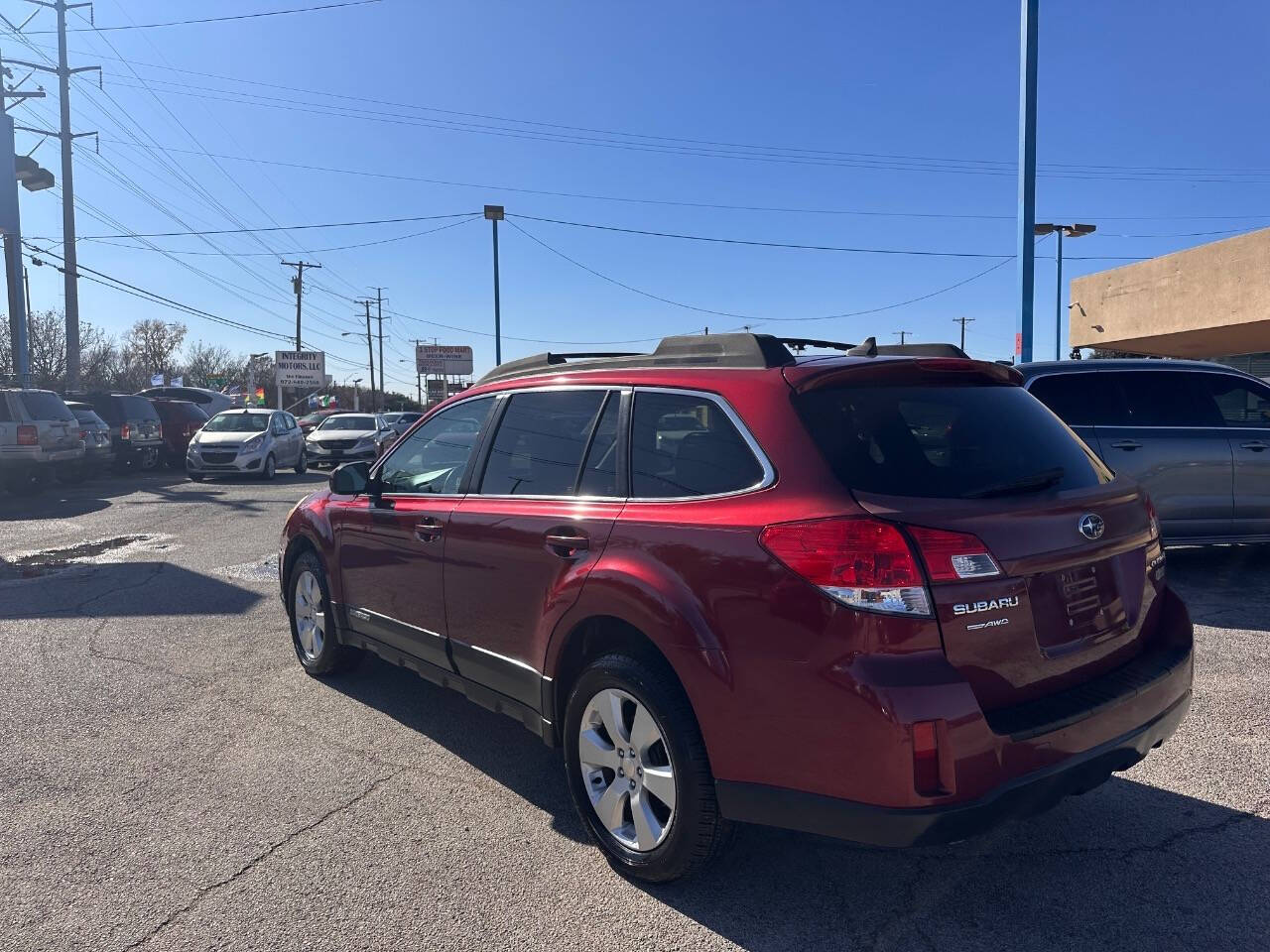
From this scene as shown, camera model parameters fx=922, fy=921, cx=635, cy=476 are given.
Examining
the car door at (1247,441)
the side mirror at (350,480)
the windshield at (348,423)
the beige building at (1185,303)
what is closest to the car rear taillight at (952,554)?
the side mirror at (350,480)

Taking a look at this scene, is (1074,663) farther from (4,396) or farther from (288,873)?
(4,396)

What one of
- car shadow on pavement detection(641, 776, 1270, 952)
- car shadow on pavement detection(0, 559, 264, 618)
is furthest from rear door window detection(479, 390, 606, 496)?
car shadow on pavement detection(0, 559, 264, 618)

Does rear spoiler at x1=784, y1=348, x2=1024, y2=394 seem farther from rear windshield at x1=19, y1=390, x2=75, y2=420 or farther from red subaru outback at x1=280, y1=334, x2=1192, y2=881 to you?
rear windshield at x1=19, y1=390, x2=75, y2=420

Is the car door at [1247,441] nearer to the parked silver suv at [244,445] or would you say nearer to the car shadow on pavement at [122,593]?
the car shadow on pavement at [122,593]

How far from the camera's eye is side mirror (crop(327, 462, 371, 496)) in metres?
4.91

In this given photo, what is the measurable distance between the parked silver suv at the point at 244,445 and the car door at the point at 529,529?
1716cm

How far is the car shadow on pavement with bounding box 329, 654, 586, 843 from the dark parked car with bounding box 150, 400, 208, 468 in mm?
18803

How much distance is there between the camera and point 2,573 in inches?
359

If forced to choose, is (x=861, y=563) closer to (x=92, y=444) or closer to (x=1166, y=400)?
(x=1166, y=400)

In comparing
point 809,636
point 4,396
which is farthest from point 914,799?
point 4,396

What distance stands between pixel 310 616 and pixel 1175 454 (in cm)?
665

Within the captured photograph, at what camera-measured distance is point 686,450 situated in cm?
320

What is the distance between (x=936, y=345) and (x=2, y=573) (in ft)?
30.6

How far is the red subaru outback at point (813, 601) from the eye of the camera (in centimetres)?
253
